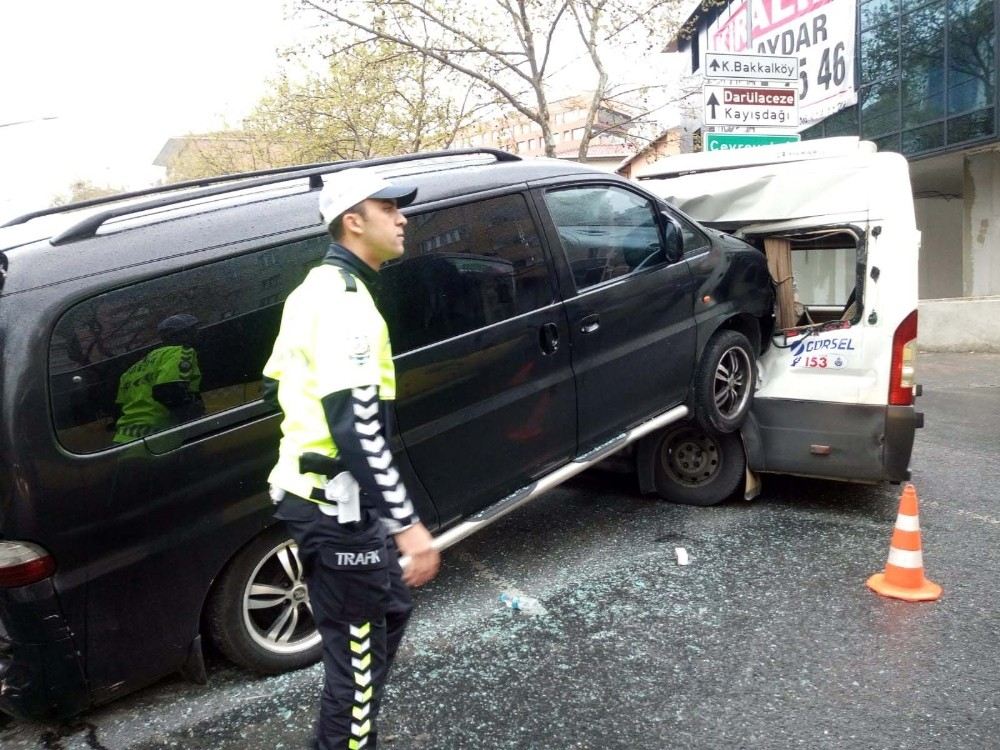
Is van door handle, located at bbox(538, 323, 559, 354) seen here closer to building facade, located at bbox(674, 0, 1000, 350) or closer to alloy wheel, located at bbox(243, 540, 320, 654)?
alloy wheel, located at bbox(243, 540, 320, 654)

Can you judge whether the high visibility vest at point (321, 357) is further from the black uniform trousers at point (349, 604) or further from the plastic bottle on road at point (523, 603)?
the plastic bottle on road at point (523, 603)

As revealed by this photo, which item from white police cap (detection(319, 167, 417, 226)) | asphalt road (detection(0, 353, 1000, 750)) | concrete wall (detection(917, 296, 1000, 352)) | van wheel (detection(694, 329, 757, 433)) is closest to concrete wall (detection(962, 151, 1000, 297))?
concrete wall (detection(917, 296, 1000, 352))

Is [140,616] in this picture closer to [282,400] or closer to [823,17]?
[282,400]

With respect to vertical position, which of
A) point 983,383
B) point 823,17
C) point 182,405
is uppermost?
point 823,17

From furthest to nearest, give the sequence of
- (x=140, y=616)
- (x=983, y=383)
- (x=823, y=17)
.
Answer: (x=823, y=17) < (x=983, y=383) < (x=140, y=616)

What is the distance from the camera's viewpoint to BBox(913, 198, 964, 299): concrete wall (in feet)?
62.0

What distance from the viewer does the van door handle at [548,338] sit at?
3.92 meters

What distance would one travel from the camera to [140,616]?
2908 mm

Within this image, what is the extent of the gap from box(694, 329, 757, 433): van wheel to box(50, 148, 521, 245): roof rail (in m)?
1.58

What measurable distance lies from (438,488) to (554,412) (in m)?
0.72

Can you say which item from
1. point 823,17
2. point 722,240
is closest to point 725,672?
point 722,240

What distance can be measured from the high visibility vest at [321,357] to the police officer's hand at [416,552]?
0.88 feet

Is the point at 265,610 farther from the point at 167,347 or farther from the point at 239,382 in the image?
the point at 167,347

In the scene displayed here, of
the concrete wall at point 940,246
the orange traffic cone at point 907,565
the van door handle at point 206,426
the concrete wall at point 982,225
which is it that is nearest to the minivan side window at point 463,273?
the van door handle at point 206,426
